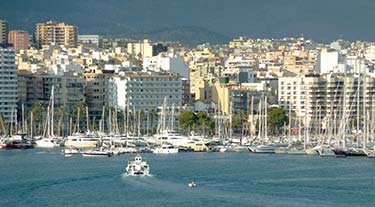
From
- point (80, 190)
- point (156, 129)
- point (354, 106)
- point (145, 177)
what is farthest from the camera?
point (354, 106)

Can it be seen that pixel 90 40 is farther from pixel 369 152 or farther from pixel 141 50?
pixel 369 152

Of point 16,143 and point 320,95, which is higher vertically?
point 320,95

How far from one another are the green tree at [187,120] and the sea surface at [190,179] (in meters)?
13.4

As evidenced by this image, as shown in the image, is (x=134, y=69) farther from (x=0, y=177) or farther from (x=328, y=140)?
(x=0, y=177)

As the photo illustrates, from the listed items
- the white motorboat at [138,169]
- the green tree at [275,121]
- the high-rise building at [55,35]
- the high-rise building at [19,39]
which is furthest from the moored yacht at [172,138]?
the high-rise building at [55,35]

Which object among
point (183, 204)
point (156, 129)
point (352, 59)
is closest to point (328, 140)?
point (156, 129)

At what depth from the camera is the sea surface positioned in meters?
45.6

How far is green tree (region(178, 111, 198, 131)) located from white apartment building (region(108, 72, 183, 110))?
477 cm

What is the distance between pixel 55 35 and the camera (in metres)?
140

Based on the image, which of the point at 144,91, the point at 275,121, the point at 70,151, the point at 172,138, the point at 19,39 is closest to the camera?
the point at 70,151

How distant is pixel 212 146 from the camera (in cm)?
6975

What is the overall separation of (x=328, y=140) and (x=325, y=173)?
1424cm

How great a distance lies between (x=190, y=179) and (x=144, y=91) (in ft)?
109

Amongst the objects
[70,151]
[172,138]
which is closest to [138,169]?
[70,151]
